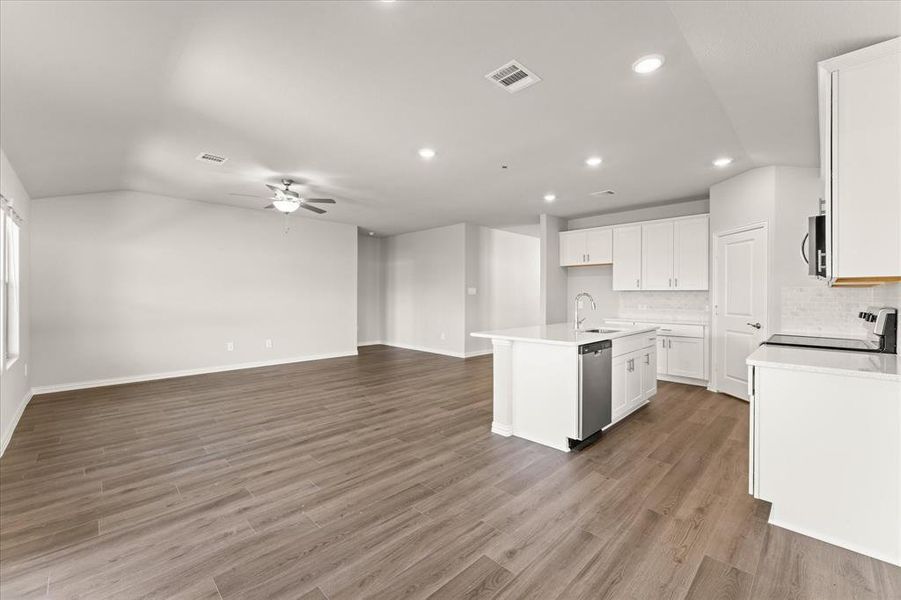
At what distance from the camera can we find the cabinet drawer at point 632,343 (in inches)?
143

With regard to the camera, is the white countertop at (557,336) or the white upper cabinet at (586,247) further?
the white upper cabinet at (586,247)

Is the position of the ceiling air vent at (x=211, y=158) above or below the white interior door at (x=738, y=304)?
above

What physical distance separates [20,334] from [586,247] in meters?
→ 7.56

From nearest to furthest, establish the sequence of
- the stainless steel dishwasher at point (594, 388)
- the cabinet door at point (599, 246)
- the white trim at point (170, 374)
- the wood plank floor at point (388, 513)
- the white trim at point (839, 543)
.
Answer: the wood plank floor at point (388, 513) < the white trim at point (839, 543) < the stainless steel dishwasher at point (594, 388) < the white trim at point (170, 374) < the cabinet door at point (599, 246)

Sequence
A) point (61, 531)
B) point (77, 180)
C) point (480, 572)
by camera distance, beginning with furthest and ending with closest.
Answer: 1. point (77, 180)
2. point (61, 531)
3. point (480, 572)

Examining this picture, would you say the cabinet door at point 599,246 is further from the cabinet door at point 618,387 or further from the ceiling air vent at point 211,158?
the ceiling air vent at point 211,158

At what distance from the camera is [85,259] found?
17.2 ft

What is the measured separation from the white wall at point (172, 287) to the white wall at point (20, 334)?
0.97 ft

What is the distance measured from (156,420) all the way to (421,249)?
19.4 feet

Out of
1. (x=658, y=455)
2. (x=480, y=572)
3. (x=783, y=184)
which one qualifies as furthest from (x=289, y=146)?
(x=783, y=184)

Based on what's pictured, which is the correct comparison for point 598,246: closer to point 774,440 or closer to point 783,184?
point 783,184

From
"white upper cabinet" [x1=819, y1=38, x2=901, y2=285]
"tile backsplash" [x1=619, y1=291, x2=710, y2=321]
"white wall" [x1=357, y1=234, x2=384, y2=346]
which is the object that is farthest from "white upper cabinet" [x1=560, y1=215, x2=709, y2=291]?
"white wall" [x1=357, y1=234, x2=384, y2=346]

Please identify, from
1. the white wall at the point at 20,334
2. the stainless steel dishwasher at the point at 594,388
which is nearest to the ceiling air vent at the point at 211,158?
the white wall at the point at 20,334

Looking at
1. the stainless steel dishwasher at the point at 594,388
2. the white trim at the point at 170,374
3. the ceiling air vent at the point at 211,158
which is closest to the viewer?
the stainless steel dishwasher at the point at 594,388
